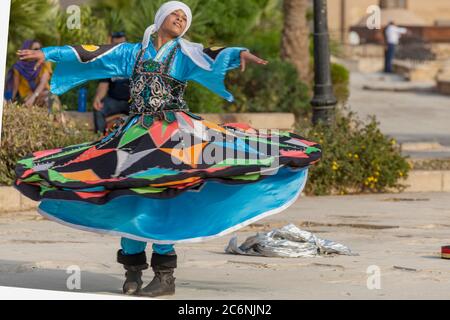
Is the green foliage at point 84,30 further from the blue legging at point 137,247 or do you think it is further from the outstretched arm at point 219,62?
the blue legging at point 137,247

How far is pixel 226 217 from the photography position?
27.8 feet

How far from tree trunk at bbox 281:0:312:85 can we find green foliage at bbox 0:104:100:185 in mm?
7711

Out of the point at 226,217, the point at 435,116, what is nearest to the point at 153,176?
the point at 226,217

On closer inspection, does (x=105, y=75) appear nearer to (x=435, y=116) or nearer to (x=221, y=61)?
(x=221, y=61)

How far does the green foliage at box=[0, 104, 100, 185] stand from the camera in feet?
44.8

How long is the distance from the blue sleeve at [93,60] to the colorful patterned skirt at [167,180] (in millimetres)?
446

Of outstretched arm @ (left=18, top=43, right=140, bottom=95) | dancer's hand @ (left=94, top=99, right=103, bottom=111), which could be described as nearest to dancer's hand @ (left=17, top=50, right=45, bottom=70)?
outstretched arm @ (left=18, top=43, right=140, bottom=95)

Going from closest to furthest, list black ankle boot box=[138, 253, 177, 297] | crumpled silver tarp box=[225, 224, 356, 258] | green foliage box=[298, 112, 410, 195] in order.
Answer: black ankle boot box=[138, 253, 177, 297], crumpled silver tarp box=[225, 224, 356, 258], green foliage box=[298, 112, 410, 195]

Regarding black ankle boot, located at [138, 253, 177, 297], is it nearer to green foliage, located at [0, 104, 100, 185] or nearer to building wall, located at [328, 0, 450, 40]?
green foliage, located at [0, 104, 100, 185]

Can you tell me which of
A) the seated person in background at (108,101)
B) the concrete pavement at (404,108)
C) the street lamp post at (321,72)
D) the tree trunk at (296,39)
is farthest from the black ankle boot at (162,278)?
the tree trunk at (296,39)

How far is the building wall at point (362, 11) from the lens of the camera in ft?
176

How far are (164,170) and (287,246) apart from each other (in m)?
2.42

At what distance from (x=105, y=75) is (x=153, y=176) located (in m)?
1.27

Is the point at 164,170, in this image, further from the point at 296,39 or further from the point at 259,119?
the point at 296,39
